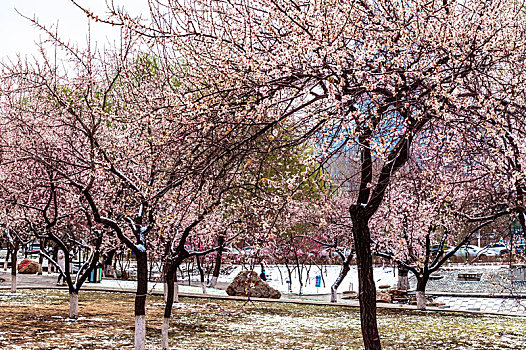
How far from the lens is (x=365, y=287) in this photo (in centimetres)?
809

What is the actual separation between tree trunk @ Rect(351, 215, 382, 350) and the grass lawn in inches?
118

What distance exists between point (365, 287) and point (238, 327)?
6.03 meters

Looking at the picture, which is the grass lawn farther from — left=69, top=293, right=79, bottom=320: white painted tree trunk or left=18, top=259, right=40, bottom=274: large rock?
left=18, top=259, right=40, bottom=274: large rock

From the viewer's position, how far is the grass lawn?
10.9m

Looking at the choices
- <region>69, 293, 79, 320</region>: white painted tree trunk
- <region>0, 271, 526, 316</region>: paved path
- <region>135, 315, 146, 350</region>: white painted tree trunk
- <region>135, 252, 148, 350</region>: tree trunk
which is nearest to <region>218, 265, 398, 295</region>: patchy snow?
<region>0, 271, 526, 316</region>: paved path

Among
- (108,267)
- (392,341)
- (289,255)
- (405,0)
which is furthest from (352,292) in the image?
(405,0)

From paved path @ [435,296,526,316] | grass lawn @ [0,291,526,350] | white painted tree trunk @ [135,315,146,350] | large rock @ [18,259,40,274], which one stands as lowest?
paved path @ [435,296,526,316]

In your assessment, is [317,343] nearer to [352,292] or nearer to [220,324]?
[220,324]

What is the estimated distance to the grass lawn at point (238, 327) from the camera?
10.9m

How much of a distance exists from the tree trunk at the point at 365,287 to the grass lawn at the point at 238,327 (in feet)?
9.87

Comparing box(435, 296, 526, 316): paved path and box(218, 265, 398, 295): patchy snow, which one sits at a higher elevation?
box(218, 265, 398, 295): patchy snow

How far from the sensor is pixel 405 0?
5.84m

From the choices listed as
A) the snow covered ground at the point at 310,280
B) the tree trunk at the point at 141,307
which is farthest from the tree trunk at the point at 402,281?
the tree trunk at the point at 141,307

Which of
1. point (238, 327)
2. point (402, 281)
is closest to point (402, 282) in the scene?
point (402, 281)
